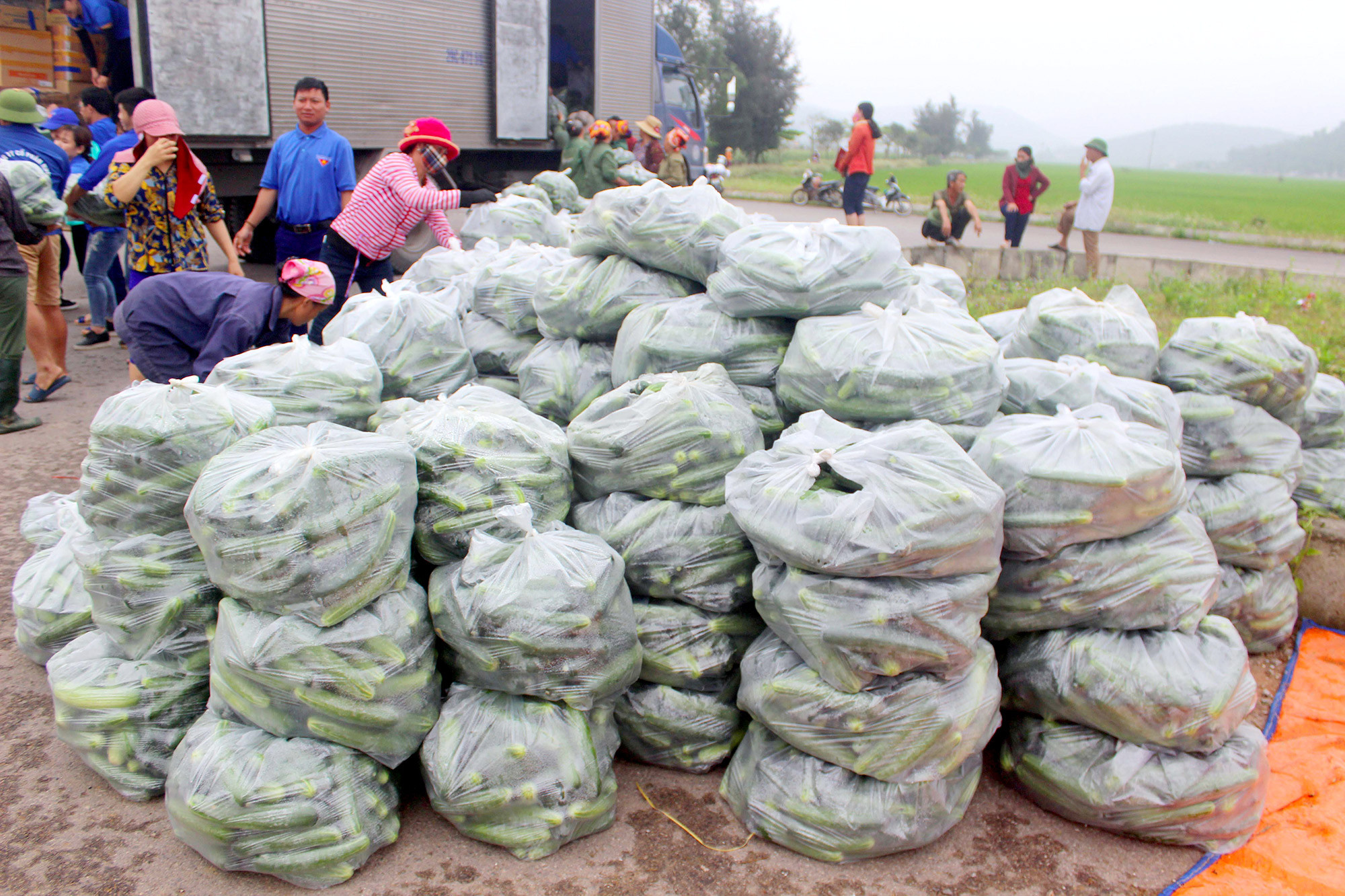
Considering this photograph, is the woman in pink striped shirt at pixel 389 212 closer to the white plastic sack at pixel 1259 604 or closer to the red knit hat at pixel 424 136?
the red knit hat at pixel 424 136

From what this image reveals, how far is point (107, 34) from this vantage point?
7016 mm

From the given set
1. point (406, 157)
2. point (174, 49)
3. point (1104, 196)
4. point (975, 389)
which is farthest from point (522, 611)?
point (1104, 196)

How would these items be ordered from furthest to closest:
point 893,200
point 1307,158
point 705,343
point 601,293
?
point 1307,158, point 893,200, point 601,293, point 705,343

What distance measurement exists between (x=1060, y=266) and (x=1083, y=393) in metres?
7.32

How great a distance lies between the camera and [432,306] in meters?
3.34

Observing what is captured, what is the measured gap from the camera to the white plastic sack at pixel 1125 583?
2.30 meters

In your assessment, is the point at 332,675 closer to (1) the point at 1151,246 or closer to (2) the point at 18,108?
(2) the point at 18,108

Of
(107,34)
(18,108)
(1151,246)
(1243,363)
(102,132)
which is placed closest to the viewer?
(1243,363)

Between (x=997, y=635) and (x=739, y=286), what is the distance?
4.34ft

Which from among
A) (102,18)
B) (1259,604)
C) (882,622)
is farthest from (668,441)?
(102,18)

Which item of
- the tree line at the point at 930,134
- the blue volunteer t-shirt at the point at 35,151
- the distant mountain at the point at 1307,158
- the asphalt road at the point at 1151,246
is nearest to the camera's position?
the blue volunteer t-shirt at the point at 35,151

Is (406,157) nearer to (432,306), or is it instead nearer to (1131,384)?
(432,306)

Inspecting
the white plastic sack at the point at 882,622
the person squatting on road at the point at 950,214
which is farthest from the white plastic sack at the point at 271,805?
the person squatting on road at the point at 950,214

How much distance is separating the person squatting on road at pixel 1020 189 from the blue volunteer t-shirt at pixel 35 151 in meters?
9.60
